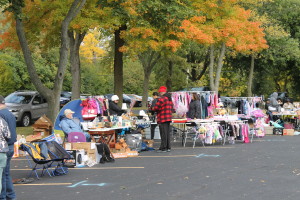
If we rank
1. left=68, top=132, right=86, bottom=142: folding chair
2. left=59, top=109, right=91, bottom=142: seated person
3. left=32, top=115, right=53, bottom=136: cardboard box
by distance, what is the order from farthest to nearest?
left=32, top=115, right=53, bottom=136: cardboard box → left=59, top=109, right=91, bottom=142: seated person → left=68, top=132, right=86, bottom=142: folding chair

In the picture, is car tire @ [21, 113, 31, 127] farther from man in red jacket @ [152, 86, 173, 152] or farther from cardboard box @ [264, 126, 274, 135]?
cardboard box @ [264, 126, 274, 135]

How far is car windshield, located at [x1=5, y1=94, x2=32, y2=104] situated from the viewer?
77.0ft

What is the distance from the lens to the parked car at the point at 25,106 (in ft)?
74.8

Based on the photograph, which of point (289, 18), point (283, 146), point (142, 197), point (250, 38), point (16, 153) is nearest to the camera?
point (142, 197)

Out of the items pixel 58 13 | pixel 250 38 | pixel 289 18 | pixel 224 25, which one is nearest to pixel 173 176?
pixel 58 13

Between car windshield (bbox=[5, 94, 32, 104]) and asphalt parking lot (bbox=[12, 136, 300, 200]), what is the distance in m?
10.3

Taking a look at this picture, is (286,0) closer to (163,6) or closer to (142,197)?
(163,6)

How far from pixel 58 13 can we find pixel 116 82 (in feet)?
16.8

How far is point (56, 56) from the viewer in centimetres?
4284

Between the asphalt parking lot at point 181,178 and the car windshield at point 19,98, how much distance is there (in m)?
10.3

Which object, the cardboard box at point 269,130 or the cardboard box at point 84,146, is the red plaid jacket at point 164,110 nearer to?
the cardboard box at point 84,146

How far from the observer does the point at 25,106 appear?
23.3 m

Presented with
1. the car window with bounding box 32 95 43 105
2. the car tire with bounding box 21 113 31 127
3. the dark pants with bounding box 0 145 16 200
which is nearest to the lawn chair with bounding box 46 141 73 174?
the dark pants with bounding box 0 145 16 200

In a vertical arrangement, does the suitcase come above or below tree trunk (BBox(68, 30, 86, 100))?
below
